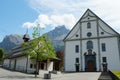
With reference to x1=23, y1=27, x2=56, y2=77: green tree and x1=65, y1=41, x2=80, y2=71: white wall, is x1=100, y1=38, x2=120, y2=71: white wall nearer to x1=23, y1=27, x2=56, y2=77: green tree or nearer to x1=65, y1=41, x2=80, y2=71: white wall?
x1=65, y1=41, x2=80, y2=71: white wall

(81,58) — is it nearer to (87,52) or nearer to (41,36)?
(87,52)

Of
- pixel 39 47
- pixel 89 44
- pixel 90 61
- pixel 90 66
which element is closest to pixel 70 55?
pixel 90 61

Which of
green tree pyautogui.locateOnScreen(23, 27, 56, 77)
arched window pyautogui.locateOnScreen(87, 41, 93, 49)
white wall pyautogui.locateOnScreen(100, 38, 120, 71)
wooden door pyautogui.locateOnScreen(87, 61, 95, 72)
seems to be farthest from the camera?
arched window pyautogui.locateOnScreen(87, 41, 93, 49)

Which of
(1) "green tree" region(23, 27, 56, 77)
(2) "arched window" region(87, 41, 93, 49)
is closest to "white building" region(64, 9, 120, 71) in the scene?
(2) "arched window" region(87, 41, 93, 49)

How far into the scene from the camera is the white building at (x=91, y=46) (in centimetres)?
3878

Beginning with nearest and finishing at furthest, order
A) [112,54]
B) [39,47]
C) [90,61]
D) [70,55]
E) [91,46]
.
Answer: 1. [39,47]
2. [112,54]
3. [90,61]
4. [91,46]
5. [70,55]

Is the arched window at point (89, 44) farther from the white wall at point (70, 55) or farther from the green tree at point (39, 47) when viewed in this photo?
the green tree at point (39, 47)

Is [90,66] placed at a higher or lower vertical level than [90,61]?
lower

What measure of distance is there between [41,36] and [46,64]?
44.2ft

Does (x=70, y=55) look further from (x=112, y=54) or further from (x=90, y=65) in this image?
(x=112, y=54)

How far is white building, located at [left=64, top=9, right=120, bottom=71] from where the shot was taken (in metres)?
38.8

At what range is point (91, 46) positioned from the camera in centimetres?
4147

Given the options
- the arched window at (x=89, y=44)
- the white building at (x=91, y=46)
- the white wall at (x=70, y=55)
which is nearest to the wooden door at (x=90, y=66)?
the white building at (x=91, y=46)

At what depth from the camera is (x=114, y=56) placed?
1505 inches
